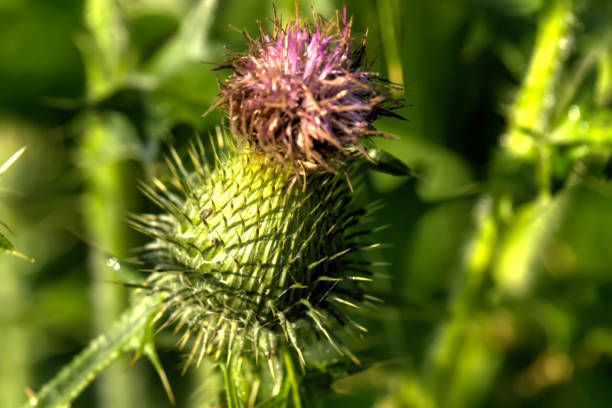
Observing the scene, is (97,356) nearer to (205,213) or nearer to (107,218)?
(205,213)

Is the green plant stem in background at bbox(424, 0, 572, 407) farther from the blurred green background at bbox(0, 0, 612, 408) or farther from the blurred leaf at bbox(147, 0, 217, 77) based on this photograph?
the blurred leaf at bbox(147, 0, 217, 77)

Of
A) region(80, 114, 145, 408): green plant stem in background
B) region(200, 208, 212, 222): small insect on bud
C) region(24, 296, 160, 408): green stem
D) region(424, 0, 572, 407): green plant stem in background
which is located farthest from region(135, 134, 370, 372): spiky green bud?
region(80, 114, 145, 408): green plant stem in background

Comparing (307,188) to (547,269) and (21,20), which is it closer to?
(547,269)

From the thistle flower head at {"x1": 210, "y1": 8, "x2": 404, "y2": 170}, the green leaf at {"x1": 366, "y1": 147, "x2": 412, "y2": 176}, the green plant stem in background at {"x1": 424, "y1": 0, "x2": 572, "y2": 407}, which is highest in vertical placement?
the thistle flower head at {"x1": 210, "y1": 8, "x2": 404, "y2": 170}

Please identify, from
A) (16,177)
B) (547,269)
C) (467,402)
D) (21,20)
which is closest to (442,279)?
(547,269)

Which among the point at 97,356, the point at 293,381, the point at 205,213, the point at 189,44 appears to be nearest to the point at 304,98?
the point at 205,213

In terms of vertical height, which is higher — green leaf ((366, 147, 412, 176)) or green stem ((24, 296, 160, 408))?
green leaf ((366, 147, 412, 176))
